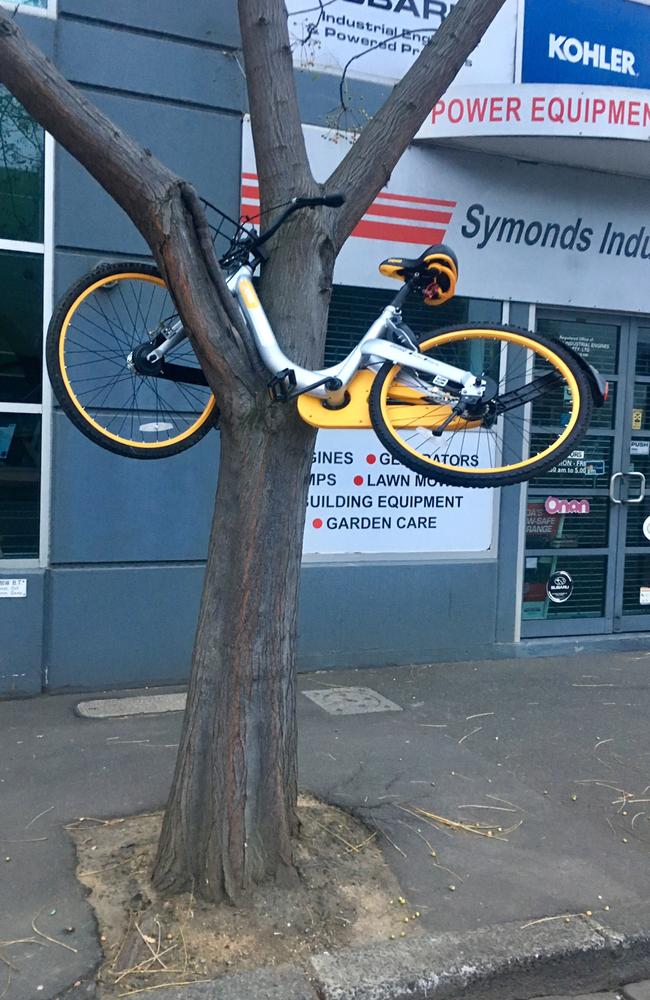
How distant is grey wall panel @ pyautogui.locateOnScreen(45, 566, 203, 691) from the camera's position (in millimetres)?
6121

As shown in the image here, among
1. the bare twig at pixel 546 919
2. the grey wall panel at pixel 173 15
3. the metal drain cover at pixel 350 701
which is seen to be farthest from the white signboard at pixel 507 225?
the bare twig at pixel 546 919

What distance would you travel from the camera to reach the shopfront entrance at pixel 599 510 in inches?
305

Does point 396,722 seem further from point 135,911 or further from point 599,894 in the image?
point 135,911

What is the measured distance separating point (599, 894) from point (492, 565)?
144 inches

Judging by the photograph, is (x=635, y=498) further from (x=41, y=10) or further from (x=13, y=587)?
(x=41, y=10)

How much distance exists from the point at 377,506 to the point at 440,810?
289 cm

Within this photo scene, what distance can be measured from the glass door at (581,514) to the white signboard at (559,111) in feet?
4.86

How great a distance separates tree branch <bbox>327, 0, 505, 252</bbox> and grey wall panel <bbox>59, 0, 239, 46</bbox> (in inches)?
105

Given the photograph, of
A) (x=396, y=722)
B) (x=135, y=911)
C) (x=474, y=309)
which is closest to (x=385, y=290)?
(x=474, y=309)

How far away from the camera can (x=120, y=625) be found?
6273mm

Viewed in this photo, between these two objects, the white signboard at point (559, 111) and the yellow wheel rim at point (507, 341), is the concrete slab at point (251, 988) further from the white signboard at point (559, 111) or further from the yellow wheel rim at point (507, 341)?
the white signboard at point (559, 111)

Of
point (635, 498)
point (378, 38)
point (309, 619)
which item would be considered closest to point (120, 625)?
point (309, 619)

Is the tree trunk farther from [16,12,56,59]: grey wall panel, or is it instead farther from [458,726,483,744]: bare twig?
[16,12,56,59]: grey wall panel

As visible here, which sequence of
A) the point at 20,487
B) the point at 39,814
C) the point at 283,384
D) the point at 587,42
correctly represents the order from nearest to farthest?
the point at 283,384, the point at 39,814, the point at 20,487, the point at 587,42
